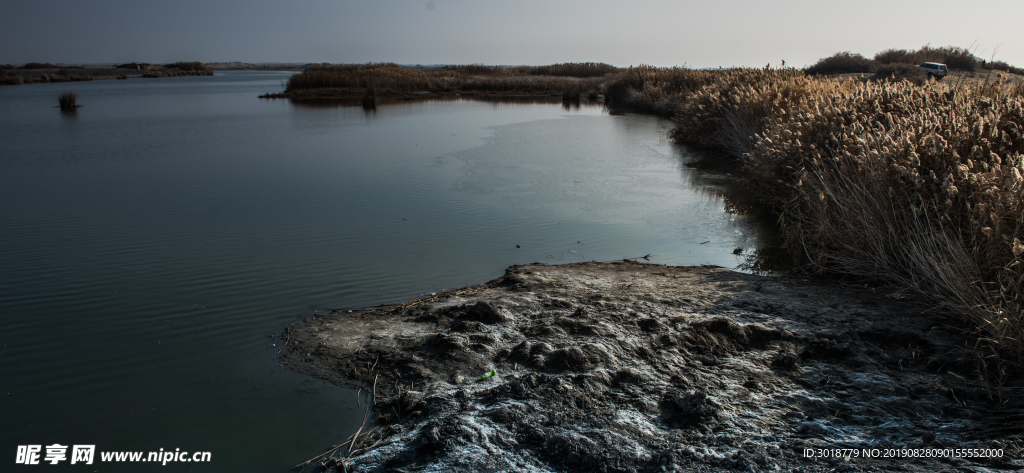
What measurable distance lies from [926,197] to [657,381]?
309 centimetres

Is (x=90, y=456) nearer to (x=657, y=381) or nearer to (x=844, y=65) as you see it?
(x=657, y=381)

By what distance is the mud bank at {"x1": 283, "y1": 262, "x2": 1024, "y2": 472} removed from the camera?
2.42 meters

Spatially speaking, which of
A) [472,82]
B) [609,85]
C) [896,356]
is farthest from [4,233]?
[472,82]

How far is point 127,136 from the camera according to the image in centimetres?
1327

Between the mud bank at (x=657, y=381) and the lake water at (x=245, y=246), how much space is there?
43 centimetres

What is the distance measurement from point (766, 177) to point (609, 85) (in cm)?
2329

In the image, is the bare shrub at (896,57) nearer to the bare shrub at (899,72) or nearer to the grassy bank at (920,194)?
the bare shrub at (899,72)

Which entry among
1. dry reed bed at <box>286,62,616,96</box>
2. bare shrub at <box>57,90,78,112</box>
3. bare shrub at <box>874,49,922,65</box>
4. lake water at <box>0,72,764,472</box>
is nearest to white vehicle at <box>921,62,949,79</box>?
bare shrub at <box>874,49,922,65</box>

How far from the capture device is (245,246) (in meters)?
5.80

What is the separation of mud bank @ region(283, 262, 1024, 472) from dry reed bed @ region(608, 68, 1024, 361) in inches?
11.6

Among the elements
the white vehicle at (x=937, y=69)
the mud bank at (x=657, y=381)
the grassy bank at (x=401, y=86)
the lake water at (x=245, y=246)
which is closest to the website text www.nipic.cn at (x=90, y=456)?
the lake water at (x=245, y=246)

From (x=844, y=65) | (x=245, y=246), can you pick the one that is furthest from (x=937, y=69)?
(x=245, y=246)

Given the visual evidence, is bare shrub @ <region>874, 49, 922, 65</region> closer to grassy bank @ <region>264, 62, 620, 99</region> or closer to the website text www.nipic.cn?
grassy bank @ <region>264, 62, 620, 99</region>

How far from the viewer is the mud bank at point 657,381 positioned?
2.42 m
